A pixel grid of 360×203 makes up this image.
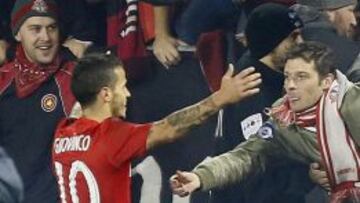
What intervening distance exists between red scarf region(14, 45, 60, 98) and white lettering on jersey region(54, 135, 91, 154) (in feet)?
4.89

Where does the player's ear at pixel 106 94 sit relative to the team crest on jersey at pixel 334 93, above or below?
above

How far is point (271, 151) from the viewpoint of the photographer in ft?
19.6

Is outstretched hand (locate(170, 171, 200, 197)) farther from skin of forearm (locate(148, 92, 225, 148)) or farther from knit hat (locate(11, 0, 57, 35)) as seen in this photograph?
knit hat (locate(11, 0, 57, 35))

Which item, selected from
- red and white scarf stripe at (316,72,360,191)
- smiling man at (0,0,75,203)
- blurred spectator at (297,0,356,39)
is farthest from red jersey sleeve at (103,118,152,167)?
smiling man at (0,0,75,203)

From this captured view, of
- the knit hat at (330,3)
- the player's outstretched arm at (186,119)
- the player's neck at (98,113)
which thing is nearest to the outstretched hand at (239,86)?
the player's outstretched arm at (186,119)

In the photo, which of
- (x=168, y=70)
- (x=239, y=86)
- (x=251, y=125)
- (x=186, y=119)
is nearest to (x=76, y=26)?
(x=168, y=70)

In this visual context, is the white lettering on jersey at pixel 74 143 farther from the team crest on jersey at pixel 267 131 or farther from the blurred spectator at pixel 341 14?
Result: the blurred spectator at pixel 341 14

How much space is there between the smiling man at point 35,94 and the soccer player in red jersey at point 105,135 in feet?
4.81

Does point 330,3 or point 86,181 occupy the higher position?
point 330,3

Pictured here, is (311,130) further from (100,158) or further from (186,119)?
(100,158)

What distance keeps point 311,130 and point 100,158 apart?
1008mm

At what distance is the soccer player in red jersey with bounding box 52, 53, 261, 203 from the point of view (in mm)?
5371

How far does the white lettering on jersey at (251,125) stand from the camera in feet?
20.2

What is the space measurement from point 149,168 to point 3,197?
2.71ft
